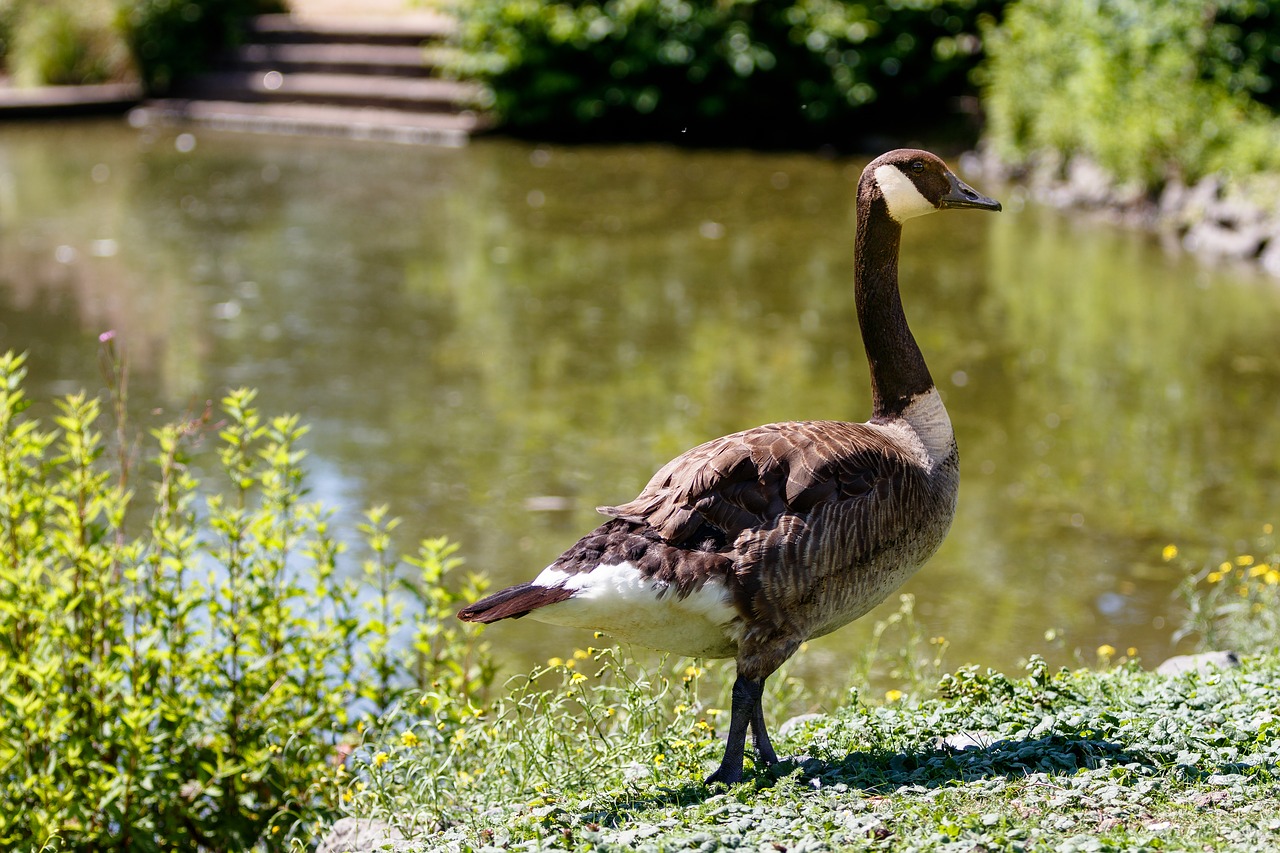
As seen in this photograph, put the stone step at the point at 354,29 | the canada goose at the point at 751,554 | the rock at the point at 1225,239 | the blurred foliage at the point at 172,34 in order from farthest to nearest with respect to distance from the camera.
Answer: the blurred foliage at the point at 172,34 → the stone step at the point at 354,29 → the rock at the point at 1225,239 → the canada goose at the point at 751,554

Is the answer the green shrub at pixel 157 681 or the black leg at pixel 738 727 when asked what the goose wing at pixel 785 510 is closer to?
the black leg at pixel 738 727

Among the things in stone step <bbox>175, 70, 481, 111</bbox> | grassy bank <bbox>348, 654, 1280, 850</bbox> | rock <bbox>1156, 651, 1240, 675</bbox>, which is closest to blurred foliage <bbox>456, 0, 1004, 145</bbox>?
stone step <bbox>175, 70, 481, 111</bbox>

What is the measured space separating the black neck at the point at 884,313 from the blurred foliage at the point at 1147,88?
8.66 metres

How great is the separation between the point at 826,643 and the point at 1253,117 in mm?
8705

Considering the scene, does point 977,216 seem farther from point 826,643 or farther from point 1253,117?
point 826,643

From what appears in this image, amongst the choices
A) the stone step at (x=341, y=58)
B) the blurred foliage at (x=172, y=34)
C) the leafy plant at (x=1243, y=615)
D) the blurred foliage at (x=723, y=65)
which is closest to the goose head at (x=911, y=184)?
the leafy plant at (x=1243, y=615)

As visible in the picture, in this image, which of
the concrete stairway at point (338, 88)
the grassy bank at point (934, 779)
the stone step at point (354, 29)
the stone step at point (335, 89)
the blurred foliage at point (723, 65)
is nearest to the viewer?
the grassy bank at point (934, 779)

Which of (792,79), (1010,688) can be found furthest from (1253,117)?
(1010,688)

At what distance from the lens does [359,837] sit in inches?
154

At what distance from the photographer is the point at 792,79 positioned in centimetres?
1565

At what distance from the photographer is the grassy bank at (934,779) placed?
128 inches

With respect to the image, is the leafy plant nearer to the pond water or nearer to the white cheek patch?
the pond water

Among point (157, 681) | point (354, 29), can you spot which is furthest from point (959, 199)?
point (354, 29)

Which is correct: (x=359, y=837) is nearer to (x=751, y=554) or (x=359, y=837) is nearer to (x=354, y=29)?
(x=751, y=554)
